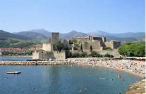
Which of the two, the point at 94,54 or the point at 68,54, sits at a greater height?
the point at 68,54

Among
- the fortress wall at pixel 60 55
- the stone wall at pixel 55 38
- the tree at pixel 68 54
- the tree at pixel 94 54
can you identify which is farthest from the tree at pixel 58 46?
the tree at pixel 94 54

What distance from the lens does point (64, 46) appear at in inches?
2987

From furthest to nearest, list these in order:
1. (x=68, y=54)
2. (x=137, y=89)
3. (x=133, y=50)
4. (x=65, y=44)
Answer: (x=65, y=44)
(x=68, y=54)
(x=133, y=50)
(x=137, y=89)

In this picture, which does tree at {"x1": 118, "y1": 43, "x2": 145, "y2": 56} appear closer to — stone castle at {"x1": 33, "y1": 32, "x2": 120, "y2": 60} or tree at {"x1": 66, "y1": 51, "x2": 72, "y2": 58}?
stone castle at {"x1": 33, "y1": 32, "x2": 120, "y2": 60}

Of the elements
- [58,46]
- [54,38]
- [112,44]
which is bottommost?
[58,46]

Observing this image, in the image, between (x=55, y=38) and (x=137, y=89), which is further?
(x=55, y=38)

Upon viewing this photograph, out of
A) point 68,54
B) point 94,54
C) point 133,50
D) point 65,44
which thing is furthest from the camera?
point 65,44

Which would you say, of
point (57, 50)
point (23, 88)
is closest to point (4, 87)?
point (23, 88)

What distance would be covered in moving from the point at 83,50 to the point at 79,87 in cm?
4696

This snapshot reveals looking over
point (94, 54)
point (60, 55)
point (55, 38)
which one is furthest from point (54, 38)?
point (94, 54)

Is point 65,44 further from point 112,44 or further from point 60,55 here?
point 112,44

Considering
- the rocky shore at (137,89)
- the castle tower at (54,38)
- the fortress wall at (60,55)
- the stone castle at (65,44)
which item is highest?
the castle tower at (54,38)

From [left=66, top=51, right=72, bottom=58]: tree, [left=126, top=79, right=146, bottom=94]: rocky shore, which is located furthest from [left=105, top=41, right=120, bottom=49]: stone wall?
[left=126, top=79, right=146, bottom=94]: rocky shore

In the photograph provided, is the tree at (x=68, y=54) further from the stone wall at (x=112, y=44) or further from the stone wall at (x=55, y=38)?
the stone wall at (x=112, y=44)
